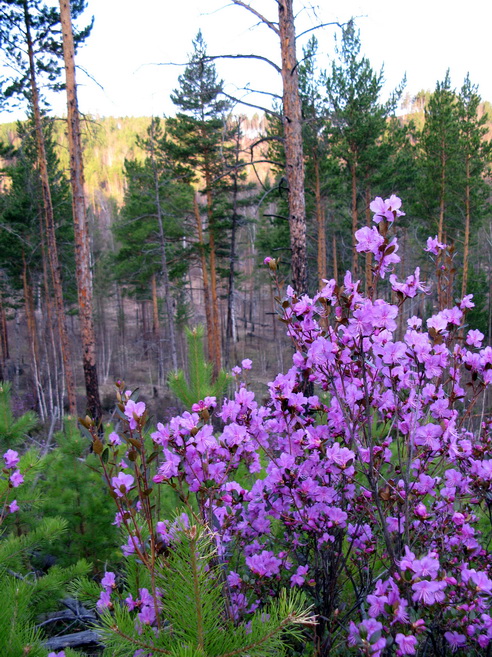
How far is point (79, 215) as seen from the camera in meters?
7.68

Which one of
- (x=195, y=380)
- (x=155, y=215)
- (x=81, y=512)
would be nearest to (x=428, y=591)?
(x=195, y=380)

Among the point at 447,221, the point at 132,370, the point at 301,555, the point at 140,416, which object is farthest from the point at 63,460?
the point at 132,370

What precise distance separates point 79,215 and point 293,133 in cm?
417

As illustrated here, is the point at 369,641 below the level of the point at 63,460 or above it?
above

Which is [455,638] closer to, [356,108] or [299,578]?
[299,578]

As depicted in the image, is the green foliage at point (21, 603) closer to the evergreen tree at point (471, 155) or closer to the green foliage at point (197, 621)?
the green foliage at point (197, 621)

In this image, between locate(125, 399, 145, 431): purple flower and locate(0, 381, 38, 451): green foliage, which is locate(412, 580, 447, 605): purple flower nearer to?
locate(125, 399, 145, 431): purple flower

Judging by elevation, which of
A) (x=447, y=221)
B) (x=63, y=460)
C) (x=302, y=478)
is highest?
(x=447, y=221)

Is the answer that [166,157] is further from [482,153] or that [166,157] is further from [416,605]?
[416,605]

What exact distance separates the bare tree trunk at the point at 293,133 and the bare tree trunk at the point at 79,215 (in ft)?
12.9

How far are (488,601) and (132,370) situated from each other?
28733 millimetres

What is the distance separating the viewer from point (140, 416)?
1309 millimetres

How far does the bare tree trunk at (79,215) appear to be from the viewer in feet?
24.2

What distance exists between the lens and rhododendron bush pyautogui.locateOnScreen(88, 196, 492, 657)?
1485 millimetres
